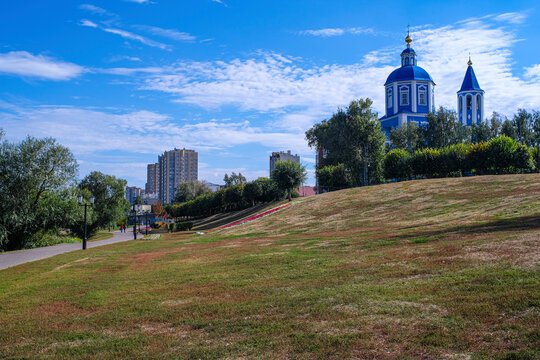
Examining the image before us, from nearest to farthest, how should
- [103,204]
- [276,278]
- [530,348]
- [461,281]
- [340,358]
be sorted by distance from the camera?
[530,348] → [340,358] → [461,281] → [276,278] → [103,204]

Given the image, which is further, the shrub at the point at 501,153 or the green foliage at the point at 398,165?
the green foliage at the point at 398,165

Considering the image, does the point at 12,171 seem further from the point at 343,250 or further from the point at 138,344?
the point at 138,344

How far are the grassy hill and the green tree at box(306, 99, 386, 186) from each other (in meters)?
49.1

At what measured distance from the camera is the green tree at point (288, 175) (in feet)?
205

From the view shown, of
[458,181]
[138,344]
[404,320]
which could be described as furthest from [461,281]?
[458,181]

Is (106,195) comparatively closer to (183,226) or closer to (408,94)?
(183,226)

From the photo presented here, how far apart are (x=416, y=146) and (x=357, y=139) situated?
16927 mm

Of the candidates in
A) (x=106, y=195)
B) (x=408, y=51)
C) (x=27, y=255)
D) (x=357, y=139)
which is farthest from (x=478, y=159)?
(x=106, y=195)

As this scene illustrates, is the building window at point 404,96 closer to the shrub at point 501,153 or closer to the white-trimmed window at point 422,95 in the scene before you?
the white-trimmed window at point 422,95

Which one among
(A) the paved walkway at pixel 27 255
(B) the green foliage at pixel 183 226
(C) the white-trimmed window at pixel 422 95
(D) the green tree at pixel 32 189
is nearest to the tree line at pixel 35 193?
(D) the green tree at pixel 32 189

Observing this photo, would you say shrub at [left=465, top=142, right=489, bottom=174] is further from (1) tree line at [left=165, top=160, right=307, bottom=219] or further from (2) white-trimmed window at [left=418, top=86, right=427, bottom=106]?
(2) white-trimmed window at [left=418, top=86, right=427, bottom=106]

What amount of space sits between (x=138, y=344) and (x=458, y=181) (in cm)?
4348

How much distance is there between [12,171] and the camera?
37.9 meters

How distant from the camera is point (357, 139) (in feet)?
211
